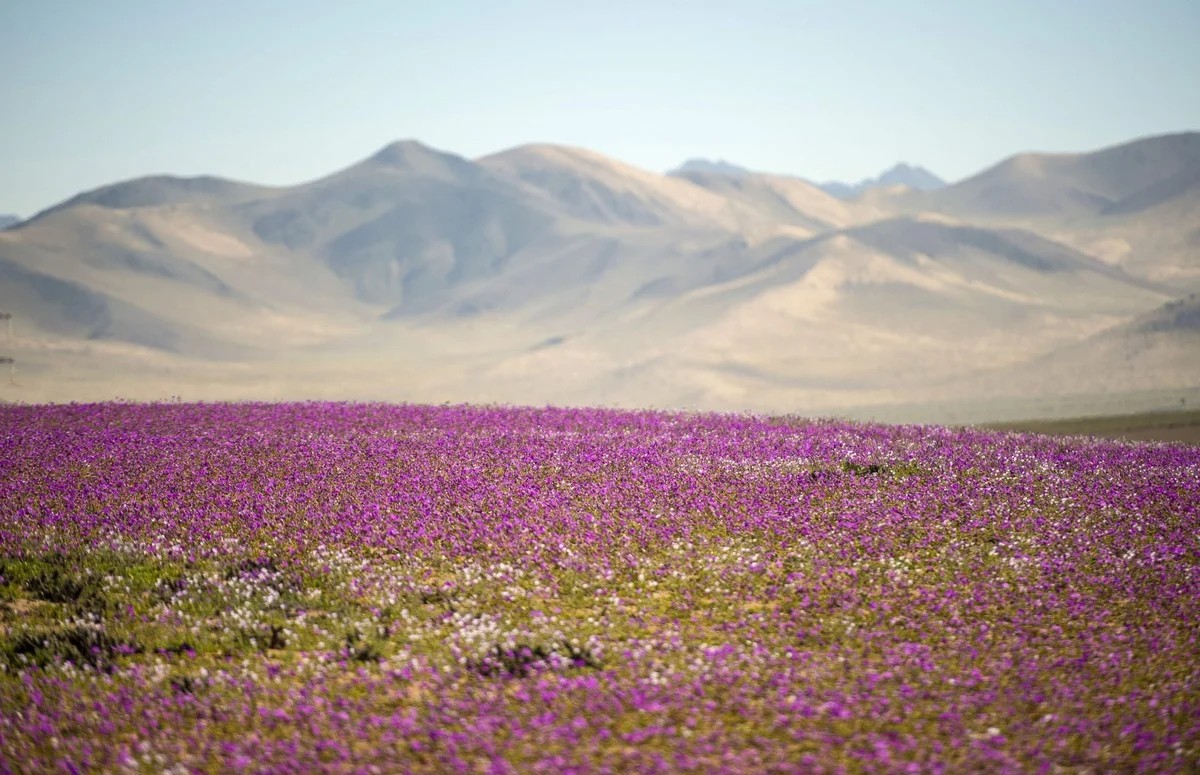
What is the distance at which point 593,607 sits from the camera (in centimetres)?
1005

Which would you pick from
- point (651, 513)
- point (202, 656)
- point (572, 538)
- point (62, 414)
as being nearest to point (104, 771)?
point (202, 656)

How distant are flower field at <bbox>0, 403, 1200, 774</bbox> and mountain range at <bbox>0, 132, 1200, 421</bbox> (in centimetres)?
3176

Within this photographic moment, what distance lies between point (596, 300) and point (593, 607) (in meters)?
111

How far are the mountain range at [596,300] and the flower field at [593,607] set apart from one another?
31.8m

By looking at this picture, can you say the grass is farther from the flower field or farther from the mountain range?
the flower field

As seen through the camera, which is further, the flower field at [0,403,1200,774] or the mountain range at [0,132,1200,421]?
the mountain range at [0,132,1200,421]

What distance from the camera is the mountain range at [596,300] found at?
63625mm

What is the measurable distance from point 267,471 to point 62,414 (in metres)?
Result: 7.16

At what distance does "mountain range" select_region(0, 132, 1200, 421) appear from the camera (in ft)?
209

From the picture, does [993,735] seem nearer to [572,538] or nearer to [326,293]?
[572,538]

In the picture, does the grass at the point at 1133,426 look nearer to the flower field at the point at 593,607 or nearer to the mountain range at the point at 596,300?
the mountain range at the point at 596,300

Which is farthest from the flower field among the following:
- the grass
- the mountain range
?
the mountain range

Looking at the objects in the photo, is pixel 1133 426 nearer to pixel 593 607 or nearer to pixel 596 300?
pixel 593 607

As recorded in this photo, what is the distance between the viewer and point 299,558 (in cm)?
1099
